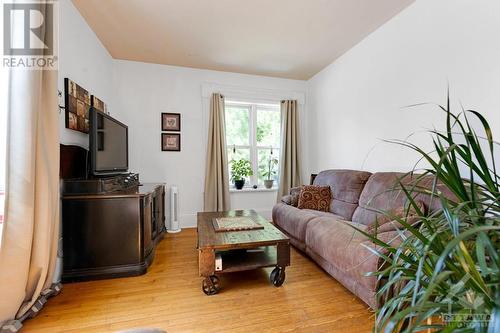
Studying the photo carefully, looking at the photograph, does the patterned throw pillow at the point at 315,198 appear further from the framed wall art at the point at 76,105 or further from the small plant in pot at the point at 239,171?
the framed wall art at the point at 76,105

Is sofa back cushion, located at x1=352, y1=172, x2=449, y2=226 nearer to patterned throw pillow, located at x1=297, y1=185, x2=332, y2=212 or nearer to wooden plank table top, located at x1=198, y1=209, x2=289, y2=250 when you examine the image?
patterned throw pillow, located at x1=297, y1=185, x2=332, y2=212

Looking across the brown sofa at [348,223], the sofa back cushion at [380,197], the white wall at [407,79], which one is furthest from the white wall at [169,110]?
the sofa back cushion at [380,197]

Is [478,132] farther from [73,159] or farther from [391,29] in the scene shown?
[73,159]

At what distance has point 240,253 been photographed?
2186 mm

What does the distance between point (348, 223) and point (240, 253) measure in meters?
0.98

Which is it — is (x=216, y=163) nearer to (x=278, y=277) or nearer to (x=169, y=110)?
(x=169, y=110)

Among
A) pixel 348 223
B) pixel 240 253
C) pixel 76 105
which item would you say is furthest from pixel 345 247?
pixel 76 105

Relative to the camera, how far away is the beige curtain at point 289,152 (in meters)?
4.10

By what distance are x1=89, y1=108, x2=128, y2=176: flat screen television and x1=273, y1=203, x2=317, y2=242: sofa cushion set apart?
78.0 inches

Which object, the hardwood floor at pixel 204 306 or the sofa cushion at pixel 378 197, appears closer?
the hardwood floor at pixel 204 306

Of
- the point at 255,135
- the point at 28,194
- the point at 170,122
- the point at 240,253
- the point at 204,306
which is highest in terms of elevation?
the point at 170,122

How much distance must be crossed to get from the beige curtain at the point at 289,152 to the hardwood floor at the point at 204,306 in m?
1.95

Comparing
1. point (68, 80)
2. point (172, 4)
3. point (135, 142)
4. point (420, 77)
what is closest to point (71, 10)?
point (68, 80)

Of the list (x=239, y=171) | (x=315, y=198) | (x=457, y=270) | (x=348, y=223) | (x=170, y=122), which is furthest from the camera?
(x=239, y=171)
